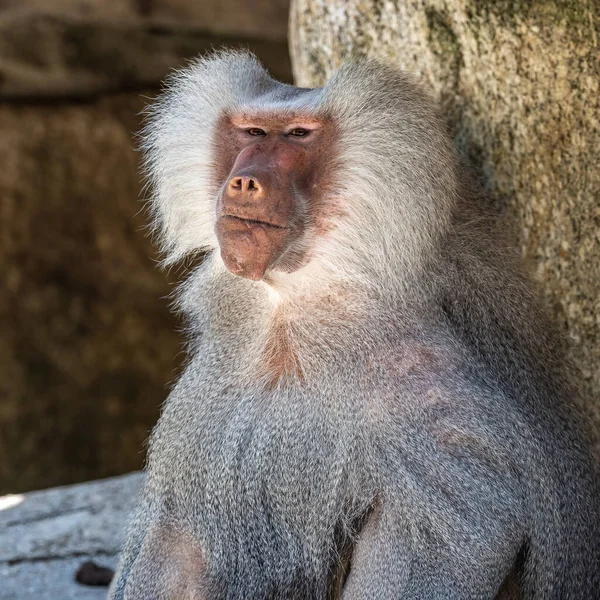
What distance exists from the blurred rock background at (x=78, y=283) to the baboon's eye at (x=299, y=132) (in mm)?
4122

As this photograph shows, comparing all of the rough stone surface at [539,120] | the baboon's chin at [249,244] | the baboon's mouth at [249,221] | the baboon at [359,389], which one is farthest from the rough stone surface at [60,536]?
the rough stone surface at [539,120]

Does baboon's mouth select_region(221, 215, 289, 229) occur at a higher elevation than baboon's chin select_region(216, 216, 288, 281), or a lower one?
higher

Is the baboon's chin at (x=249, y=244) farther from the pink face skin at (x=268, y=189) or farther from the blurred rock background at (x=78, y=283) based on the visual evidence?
the blurred rock background at (x=78, y=283)

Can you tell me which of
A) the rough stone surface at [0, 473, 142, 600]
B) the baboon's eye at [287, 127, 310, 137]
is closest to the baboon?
the baboon's eye at [287, 127, 310, 137]

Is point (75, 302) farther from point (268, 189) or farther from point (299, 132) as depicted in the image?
point (268, 189)

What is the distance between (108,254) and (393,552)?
5559mm

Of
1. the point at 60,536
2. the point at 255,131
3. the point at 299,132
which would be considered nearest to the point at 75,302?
the point at 60,536

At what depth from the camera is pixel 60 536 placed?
4750 mm

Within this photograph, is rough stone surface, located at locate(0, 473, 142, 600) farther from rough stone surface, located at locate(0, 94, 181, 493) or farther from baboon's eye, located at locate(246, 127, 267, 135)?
rough stone surface, located at locate(0, 94, 181, 493)

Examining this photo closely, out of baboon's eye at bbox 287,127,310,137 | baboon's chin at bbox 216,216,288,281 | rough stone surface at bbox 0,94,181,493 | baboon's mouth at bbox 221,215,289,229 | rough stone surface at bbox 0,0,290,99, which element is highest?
baboon's eye at bbox 287,127,310,137

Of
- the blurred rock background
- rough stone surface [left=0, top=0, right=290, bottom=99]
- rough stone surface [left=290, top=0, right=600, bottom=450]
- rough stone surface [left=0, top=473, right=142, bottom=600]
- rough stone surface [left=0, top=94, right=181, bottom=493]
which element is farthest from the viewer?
rough stone surface [left=0, top=94, right=181, bottom=493]

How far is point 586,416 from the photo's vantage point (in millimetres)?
3553

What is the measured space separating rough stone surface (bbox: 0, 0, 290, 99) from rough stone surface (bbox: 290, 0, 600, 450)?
3234 mm

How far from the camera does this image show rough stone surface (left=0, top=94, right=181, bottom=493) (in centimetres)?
786
